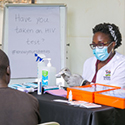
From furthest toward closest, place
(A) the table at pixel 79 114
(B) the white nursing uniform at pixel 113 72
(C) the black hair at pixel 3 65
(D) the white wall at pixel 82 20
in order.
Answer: (D) the white wall at pixel 82 20
(B) the white nursing uniform at pixel 113 72
(A) the table at pixel 79 114
(C) the black hair at pixel 3 65

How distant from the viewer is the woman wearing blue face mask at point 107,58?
217 cm

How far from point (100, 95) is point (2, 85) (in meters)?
0.66

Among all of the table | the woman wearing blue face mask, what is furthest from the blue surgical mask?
the table

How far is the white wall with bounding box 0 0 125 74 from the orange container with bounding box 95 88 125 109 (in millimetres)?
1918

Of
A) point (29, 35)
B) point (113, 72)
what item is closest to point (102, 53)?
point (113, 72)

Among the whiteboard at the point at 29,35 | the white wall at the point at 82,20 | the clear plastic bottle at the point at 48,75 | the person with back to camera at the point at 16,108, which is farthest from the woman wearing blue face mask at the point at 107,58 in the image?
the person with back to camera at the point at 16,108

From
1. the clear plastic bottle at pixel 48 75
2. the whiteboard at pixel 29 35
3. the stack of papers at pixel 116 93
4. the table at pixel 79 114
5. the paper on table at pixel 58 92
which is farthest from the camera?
the whiteboard at pixel 29 35

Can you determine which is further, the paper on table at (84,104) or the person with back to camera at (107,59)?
the person with back to camera at (107,59)

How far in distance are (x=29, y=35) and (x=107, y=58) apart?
122 cm

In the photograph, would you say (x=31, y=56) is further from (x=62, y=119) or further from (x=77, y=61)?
(x=62, y=119)

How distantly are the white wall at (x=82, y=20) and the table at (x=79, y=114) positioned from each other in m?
1.87

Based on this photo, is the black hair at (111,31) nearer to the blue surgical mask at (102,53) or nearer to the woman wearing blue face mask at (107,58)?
the woman wearing blue face mask at (107,58)

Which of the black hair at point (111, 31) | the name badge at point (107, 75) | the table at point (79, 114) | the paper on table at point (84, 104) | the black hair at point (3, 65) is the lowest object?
the table at point (79, 114)

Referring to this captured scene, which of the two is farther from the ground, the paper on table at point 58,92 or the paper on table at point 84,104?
the paper on table at point 58,92
